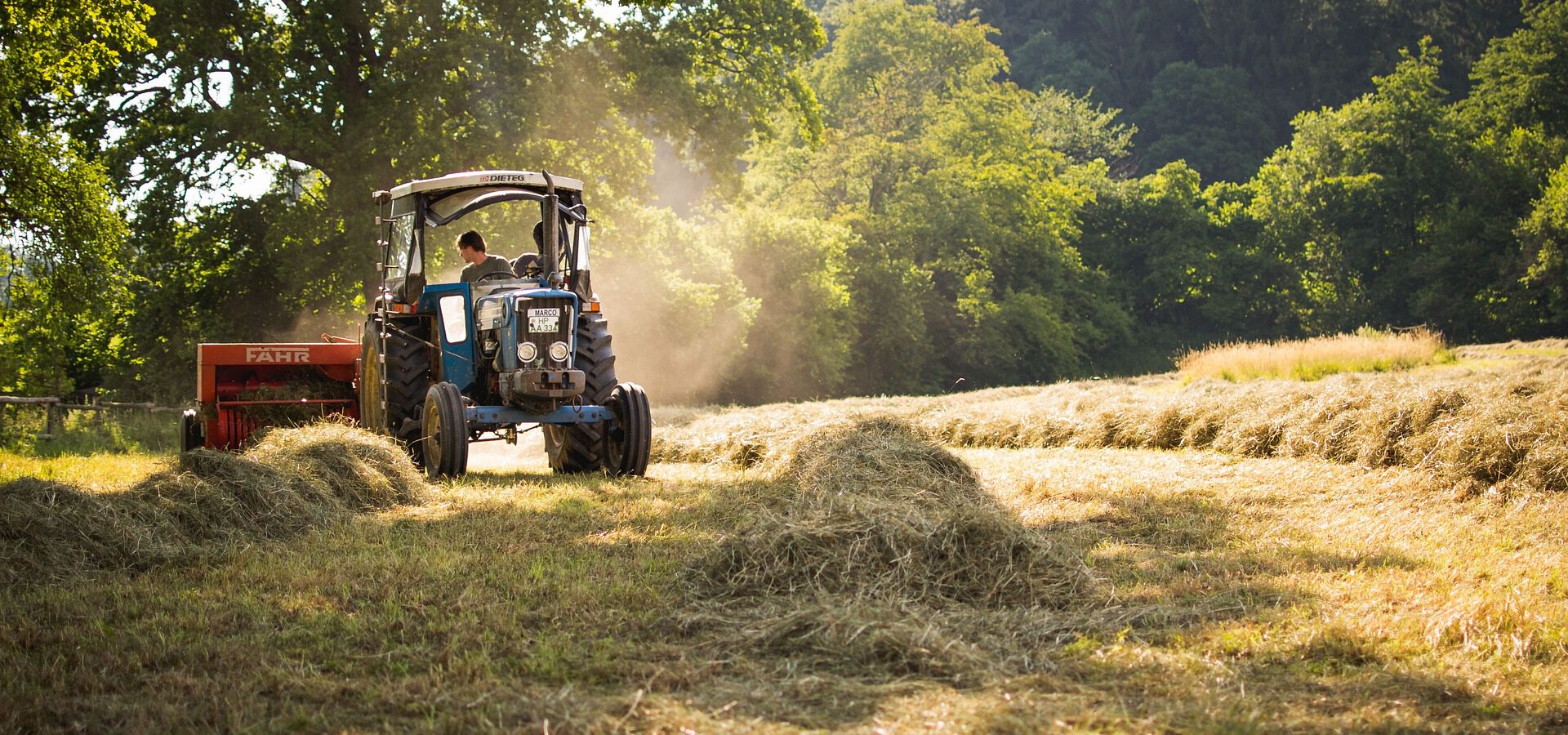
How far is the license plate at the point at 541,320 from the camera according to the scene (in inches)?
375

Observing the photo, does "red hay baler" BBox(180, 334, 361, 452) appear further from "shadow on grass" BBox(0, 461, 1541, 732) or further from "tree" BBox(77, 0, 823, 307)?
"tree" BBox(77, 0, 823, 307)

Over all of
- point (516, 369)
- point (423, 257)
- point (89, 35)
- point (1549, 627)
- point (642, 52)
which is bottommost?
point (1549, 627)

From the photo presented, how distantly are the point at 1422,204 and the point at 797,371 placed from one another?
2364 cm

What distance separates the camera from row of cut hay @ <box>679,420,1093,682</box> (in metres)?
4.38

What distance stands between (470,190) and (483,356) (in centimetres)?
134

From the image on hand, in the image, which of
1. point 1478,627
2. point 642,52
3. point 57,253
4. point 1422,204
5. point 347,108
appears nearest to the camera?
point 1478,627

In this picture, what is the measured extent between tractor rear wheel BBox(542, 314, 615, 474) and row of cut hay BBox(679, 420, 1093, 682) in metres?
3.71

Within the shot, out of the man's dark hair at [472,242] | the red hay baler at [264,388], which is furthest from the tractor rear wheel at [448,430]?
the red hay baler at [264,388]

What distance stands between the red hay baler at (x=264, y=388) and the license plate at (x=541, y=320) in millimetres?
2573

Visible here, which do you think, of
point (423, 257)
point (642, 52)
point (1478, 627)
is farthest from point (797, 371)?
point (1478, 627)

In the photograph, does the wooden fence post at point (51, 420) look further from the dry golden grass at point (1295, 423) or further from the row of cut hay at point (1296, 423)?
the row of cut hay at point (1296, 423)

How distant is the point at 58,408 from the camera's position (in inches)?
734

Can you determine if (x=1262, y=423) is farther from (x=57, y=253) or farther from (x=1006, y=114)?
(x=1006, y=114)

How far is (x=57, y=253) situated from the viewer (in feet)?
42.9
